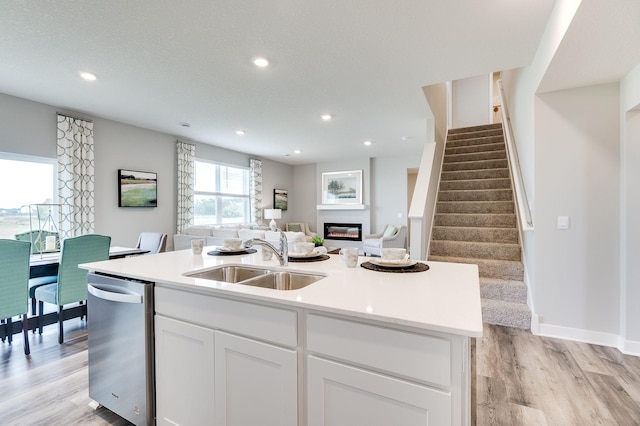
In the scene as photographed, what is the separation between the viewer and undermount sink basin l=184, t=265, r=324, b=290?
5.33 feet

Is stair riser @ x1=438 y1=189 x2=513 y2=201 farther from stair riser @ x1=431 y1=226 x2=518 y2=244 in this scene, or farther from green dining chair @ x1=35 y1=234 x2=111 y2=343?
green dining chair @ x1=35 y1=234 x2=111 y2=343

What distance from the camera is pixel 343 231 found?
8.36m

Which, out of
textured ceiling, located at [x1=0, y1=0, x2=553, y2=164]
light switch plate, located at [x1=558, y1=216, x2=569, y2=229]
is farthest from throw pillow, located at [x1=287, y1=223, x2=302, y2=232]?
light switch plate, located at [x1=558, y1=216, x2=569, y2=229]

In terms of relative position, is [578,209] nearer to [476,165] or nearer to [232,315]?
[476,165]

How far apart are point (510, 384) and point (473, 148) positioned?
4.20 metres

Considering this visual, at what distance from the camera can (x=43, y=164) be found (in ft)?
13.1

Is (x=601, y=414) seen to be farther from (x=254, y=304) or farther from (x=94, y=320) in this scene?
(x=94, y=320)

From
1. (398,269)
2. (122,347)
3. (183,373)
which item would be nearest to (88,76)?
(122,347)

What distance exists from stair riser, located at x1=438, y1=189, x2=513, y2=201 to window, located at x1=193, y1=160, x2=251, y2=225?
4567 millimetres

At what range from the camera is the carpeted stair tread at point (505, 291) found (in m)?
3.13

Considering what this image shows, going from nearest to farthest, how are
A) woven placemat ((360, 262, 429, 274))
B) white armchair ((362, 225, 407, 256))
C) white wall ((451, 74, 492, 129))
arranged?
woven placemat ((360, 262, 429, 274)) < white armchair ((362, 225, 407, 256)) < white wall ((451, 74, 492, 129))

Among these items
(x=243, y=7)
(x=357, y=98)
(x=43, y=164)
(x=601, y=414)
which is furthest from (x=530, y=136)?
(x=43, y=164)

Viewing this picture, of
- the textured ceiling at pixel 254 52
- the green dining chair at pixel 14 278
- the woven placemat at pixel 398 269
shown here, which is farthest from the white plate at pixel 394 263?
the green dining chair at pixel 14 278

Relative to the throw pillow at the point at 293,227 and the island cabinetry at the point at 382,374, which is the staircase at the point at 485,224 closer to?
the island cabinetry at the point at 382,374
